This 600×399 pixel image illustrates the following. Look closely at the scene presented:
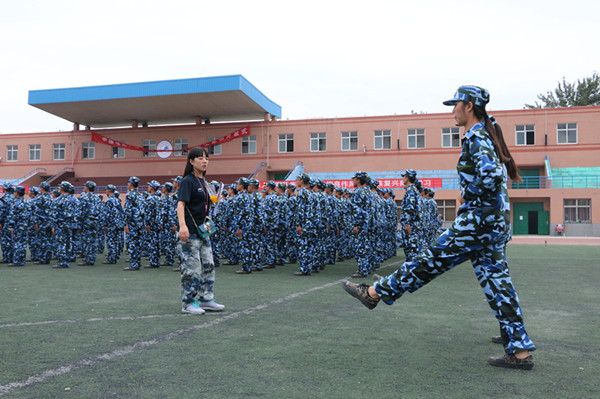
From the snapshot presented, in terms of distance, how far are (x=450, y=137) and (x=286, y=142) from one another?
492 inches

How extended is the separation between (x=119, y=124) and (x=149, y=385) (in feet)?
146

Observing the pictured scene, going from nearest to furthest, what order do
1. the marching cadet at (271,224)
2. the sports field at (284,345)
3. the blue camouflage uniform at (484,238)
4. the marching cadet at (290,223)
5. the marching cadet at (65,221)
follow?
the sports field at (284,345), the blue camouflage uniform at (484,238), the marching cadet at (271,224), the marching cadet at (65,221), the marching cadet at (290,223)

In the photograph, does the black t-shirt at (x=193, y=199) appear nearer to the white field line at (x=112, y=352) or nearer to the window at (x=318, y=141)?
the white field line at (x=112, y=352)

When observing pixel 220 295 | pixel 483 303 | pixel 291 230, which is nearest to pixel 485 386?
pixel 483 303

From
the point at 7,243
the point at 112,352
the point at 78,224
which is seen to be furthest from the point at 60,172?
the point at 112,352

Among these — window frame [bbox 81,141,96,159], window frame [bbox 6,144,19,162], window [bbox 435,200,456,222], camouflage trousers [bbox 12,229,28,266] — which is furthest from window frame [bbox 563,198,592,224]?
window frame [bbox 6,144,19,162]

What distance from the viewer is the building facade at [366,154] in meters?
34.2

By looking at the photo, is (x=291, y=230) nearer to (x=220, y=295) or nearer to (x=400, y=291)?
(x=220, y=295)

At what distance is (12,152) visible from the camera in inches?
1816

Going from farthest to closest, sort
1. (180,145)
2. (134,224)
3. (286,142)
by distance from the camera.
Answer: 1. (180,145)
2. (286,142)
3. (134,224)

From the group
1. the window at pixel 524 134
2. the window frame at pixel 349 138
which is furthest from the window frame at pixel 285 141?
the window at pixel 524 134

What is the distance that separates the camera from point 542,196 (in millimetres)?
33594

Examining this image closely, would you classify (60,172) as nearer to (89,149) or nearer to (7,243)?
(89,149)

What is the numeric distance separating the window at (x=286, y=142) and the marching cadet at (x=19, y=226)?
2839cm
